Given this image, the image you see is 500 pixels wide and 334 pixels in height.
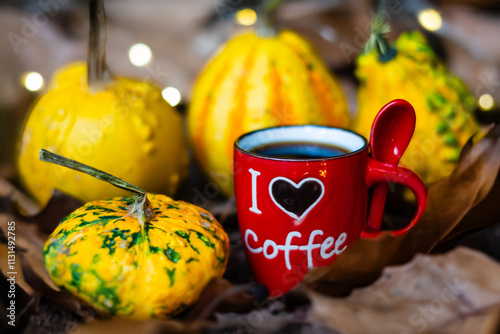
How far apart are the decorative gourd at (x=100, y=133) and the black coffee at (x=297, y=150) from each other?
0.13 metres

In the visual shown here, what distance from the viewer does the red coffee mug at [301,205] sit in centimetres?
44

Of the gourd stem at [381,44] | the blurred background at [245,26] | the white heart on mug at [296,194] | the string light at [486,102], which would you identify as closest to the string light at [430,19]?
the blurred background at [245,26]

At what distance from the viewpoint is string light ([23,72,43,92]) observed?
690 mm

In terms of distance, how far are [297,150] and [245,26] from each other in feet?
1.35

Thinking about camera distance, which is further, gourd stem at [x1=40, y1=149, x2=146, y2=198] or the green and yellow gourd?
the green and yellow gourd

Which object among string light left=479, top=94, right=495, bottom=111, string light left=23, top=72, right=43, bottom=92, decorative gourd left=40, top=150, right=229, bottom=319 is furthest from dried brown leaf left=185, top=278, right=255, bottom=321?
string light left=479, top=94, right=495, bottom=111

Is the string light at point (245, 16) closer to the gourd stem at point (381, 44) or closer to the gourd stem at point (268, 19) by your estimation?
the gourd stem at point (268, 19)

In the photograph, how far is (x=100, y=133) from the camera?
540 millimetres

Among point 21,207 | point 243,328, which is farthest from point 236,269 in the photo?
point 21,207

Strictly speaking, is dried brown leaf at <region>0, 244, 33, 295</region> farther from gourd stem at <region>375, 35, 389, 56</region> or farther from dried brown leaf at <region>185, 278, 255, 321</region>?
gourd stem at <region>375, 35, 389, 56</region>

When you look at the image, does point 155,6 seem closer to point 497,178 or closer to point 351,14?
point 351,14

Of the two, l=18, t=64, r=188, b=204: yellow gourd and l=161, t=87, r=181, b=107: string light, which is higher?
l=18, t=64, r=188, b=204: yellow gourd

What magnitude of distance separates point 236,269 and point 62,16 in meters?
0.53

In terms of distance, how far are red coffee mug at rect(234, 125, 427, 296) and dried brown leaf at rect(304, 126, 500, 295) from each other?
0.02 metres
